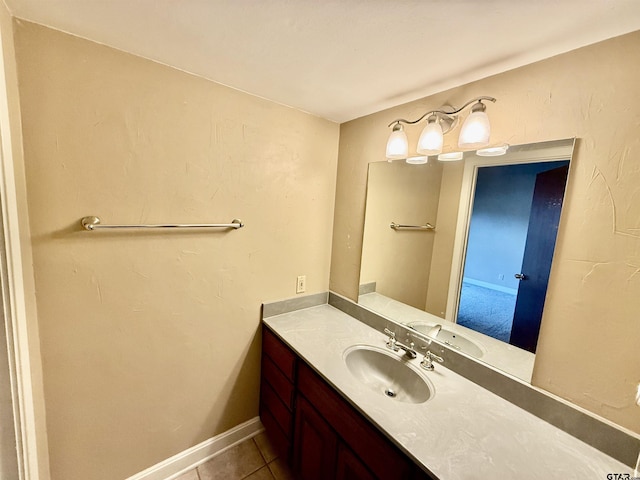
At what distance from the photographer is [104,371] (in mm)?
1118

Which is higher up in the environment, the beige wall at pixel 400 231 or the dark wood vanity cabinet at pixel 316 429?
the beige wall at pixel 400 231

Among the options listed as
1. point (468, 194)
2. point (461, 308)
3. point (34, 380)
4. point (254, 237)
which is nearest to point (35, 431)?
Answer: point (34, 380)

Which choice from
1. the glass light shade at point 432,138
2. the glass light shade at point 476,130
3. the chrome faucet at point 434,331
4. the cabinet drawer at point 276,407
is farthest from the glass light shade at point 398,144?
the cabinet drawer at point 276,407

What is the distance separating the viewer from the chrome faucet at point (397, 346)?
1.25m

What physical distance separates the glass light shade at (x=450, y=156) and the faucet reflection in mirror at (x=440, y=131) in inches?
1.1

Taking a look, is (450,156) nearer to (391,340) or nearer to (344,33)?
(344,33)

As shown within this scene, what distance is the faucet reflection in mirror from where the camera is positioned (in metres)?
1.01

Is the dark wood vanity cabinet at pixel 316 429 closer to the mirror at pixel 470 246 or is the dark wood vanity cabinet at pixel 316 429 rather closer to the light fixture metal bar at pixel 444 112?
the mirror at pixel 470 246

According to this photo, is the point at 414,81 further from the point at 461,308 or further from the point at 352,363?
the point at 352,363

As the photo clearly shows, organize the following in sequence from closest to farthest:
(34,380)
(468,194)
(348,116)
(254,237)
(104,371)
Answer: (34,380) < (104,371) < (468,194) < (254,237) < (348,116)

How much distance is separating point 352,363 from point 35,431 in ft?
4.13

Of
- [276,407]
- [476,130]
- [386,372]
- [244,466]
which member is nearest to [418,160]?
[476,130]

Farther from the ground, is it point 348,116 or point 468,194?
point 348,116

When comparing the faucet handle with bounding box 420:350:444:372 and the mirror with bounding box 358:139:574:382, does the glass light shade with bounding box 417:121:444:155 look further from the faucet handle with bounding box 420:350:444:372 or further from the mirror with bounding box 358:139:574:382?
the faucet handle with bounding box 420:350:444:372
